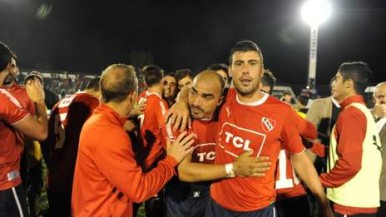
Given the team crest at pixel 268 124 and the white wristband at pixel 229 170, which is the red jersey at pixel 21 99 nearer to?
the white wristband at pixel 229 170

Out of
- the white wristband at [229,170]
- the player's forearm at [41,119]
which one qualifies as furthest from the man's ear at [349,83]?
the player's forearm at [41,119]

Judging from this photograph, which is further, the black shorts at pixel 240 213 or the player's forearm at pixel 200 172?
the black shorts at pixel 240 213

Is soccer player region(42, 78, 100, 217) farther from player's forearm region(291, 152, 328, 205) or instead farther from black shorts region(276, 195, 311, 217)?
player's forearm region(291, 152, 328, 205)

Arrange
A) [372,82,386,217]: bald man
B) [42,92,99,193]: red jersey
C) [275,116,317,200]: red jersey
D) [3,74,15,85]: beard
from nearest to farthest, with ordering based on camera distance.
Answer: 1. [3,74,15,85]: beard
2. [275,116,317,200]: red jersey
3. [372,82,386,217]: bald man
4. [42,92,99,193]: red jersey

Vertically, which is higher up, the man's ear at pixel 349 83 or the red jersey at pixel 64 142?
the man's ear at pixel 349 83

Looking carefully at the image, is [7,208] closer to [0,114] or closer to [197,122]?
[0,114]

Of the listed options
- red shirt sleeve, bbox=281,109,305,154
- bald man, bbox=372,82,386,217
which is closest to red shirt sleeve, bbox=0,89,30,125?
red shirt sleeve, bbox=281,109,305,154

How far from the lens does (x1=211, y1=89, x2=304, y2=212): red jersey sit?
319 cm

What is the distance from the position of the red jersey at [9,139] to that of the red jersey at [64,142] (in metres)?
0.85

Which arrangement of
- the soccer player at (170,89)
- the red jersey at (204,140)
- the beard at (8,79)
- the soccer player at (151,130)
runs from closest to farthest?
the beard at (8,79) → the red jersey at (204,140) → the soccer player at (151,130) → the soccer player at (170,89)

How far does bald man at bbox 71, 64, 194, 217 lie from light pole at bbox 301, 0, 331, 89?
453 inches

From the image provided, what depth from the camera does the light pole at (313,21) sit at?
1377cm

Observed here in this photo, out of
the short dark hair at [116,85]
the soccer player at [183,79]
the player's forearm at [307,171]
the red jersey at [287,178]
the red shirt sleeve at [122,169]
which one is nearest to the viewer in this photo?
the red shirt sleeve at [122,169]

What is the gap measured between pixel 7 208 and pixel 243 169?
6.74ft
